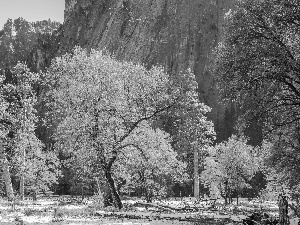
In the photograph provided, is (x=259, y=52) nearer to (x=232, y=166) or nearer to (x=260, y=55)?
(x=260, y=55)

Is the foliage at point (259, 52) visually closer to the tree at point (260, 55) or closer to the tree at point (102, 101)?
the tree at point (260, 55)

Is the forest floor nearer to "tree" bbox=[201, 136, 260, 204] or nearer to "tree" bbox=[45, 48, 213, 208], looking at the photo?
"tree" bbox=[45, 48, 213, 208]

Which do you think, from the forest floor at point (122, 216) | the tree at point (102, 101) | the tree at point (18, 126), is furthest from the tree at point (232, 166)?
the tree at point (18, 126)

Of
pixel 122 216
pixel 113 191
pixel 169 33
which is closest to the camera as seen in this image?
pixel 122 216

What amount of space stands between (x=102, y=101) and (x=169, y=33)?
14033 cm

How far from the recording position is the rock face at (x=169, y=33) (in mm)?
150587

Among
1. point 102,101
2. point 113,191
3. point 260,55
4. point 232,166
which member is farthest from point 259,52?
point 232,166

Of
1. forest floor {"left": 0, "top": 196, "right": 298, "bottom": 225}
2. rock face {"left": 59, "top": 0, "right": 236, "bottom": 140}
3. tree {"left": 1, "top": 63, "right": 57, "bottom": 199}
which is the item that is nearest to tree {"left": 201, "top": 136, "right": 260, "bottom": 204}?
forest floor {"left": 0, "top": 196, "right": 298, "bottom": 225}

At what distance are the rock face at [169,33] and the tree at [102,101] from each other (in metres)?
105

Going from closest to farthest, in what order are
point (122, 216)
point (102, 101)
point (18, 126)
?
point (122, 216) → point (102, 101) → point (18, 126)

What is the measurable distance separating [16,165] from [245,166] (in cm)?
2951

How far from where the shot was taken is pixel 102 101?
1046 inches

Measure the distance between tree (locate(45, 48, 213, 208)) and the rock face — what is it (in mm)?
105353

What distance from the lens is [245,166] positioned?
50219 millimetres
